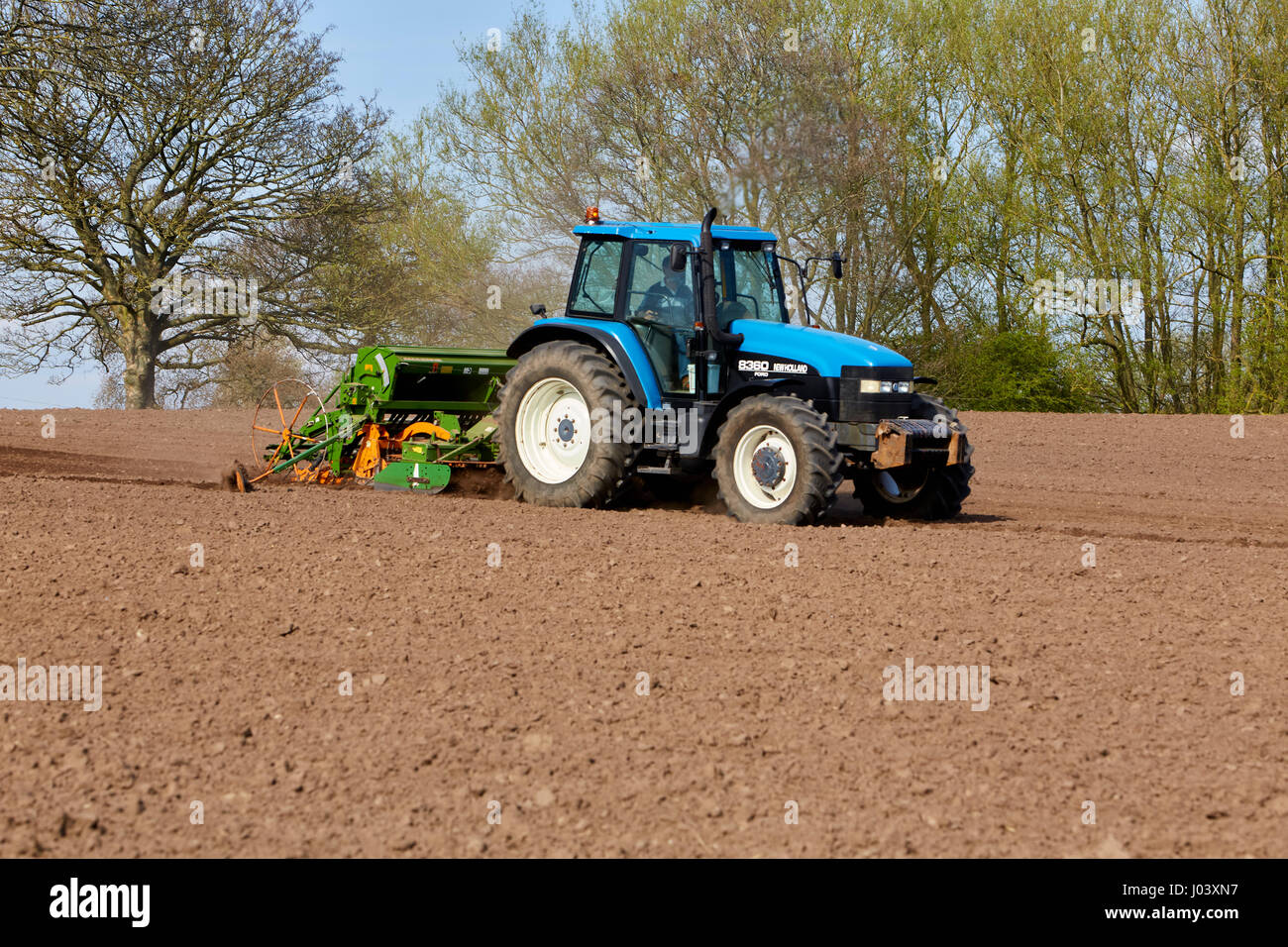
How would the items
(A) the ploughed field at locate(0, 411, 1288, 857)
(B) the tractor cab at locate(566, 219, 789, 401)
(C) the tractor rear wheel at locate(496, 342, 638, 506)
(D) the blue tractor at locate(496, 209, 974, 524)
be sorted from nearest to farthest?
(A) the ploughed field at locate(0, 411, 1288, 857) < (D) the blue tractor at locate(496, 209, 974, 524) < (B) the tractor cab at locate(566, 219, 789, 401) < (C) the tractor rear wheel at locate(496, 342, 638, 506)

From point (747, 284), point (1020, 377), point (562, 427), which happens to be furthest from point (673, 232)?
Answer: point (1020, 377)

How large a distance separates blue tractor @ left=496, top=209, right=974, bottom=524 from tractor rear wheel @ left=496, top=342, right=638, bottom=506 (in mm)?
12

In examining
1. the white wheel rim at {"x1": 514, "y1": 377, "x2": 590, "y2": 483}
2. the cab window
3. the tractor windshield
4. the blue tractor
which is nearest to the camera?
the blue tractor

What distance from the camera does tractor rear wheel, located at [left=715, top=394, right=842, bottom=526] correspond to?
8.91 meters

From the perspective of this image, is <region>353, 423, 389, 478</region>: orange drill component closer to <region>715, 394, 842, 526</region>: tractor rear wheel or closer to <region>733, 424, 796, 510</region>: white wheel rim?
<region>715, 394, 842, 526</region>: tractor rear wheel

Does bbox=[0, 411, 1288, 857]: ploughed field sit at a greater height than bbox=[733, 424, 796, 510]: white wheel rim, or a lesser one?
lesser

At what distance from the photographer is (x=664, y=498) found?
36.4 feet

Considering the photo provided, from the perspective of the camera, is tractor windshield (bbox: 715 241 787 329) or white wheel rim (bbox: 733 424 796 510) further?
tractor windshield (bbox: 715 241 787 329)

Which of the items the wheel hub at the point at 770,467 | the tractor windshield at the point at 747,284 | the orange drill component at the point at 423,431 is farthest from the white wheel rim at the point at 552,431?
the wheel hub at the point at 770,467

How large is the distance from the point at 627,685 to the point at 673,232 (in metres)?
5.32

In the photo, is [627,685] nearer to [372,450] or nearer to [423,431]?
[423,431]

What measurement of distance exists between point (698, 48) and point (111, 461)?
Result: 479 inches

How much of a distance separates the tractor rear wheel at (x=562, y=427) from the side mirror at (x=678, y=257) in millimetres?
1201

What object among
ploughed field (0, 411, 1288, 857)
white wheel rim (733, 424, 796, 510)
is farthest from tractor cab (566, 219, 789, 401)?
ploughed field (0, 411, 1288, 857)
